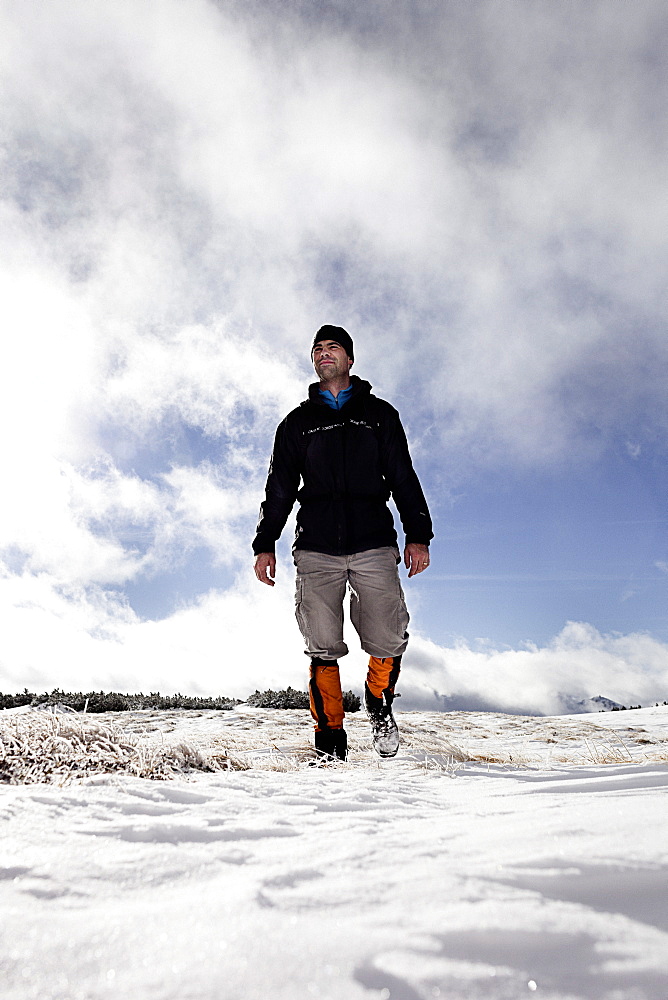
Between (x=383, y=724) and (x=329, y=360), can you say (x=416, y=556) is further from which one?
(x=329, y=360)

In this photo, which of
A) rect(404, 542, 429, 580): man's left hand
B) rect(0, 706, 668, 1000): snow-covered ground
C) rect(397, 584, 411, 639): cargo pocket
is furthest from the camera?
rect(404, 542, 429, 580): man's left hand

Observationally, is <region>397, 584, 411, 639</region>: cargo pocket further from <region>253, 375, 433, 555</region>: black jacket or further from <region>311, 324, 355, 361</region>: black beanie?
<region>311, 324, 355, 361</region>: black beanie

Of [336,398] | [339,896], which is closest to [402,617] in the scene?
[336,398]

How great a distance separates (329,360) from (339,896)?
3769 millimetres

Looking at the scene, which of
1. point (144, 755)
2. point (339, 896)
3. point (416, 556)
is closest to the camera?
point (339, 896)

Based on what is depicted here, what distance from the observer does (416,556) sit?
13.5 ft

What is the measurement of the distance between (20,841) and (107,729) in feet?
4.81

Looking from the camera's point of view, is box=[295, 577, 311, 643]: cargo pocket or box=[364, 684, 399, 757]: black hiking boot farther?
box=[295, 577, 311, 643]: cargo pocket

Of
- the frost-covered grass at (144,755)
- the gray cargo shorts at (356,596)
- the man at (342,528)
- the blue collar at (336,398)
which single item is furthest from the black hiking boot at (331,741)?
the blue collar at (336,398)

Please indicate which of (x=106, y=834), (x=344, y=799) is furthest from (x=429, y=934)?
(x=344, y=799)

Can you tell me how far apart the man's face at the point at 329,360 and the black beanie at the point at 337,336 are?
53 millimetres

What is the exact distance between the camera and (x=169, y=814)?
1.52 meters

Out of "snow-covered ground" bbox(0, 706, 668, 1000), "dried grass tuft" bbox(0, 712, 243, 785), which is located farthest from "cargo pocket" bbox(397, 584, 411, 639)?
"snow-covered ground" bbox(0, 706, 668, 1000)

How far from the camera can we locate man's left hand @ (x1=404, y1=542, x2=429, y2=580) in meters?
4.09
